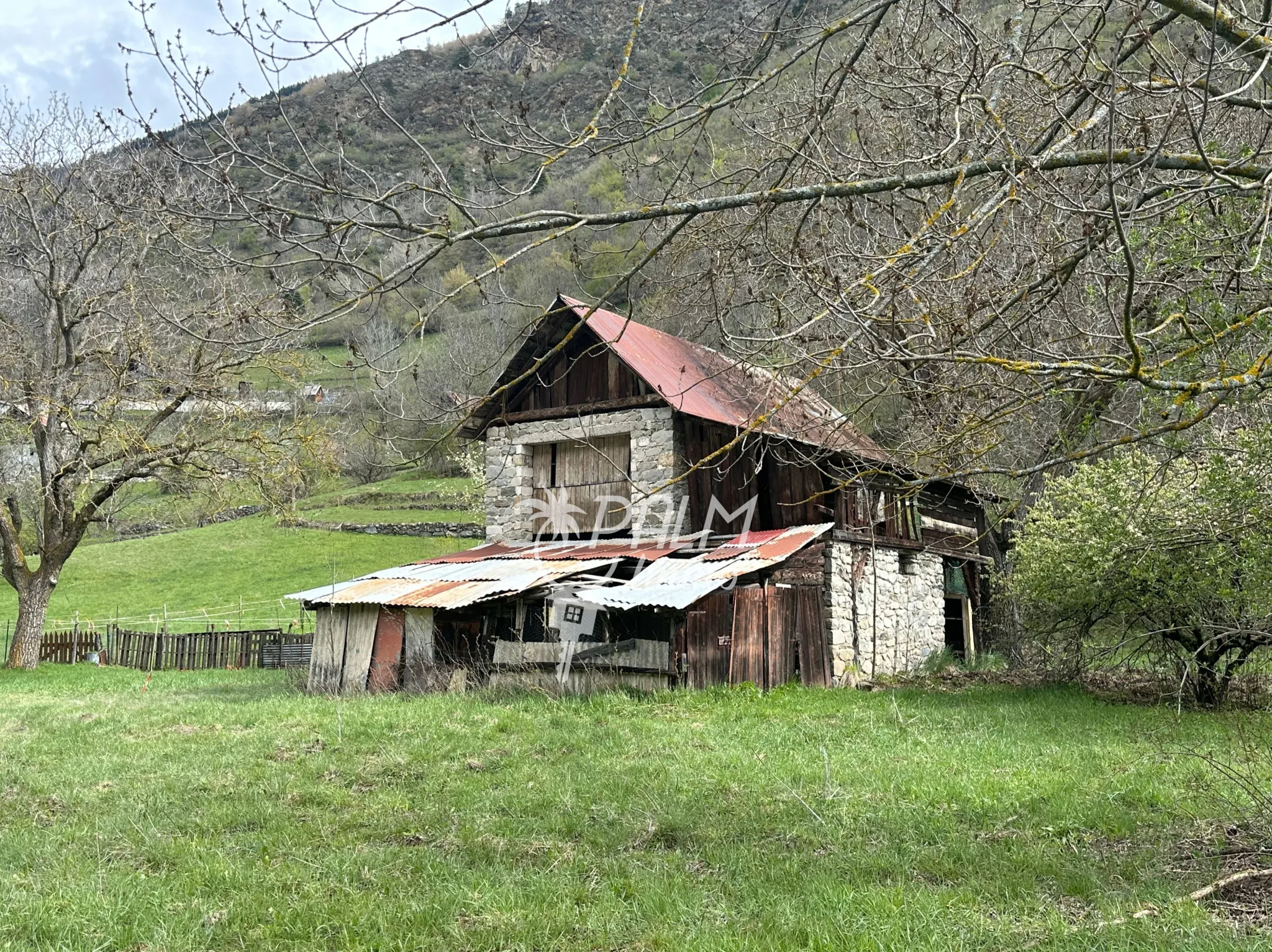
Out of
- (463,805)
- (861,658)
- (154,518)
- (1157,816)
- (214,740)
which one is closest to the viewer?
(1157,816)

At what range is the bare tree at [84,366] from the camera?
Answer: 19.7 m

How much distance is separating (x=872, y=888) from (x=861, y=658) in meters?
12.7

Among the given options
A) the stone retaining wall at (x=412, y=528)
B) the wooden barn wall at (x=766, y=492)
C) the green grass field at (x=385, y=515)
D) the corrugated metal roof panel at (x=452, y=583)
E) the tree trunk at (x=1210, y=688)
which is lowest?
the tree trunk at (x=1210, y=688)

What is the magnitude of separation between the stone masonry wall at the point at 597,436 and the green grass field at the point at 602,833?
5919 millimetres

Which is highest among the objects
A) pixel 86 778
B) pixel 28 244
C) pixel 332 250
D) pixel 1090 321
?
pixel 28 244

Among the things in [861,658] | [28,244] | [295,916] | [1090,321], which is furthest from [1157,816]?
[28,244]

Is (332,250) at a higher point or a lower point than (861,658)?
higher

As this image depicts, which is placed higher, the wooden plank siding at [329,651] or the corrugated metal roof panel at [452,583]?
the corrugated metal roof panel at [452,583]

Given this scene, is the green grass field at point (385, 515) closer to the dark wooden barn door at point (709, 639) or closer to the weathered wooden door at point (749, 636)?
the weathered wooden door at point (749, 636)

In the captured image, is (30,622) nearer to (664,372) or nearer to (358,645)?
(358,645)

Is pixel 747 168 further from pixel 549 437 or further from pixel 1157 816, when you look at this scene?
pixel 549 437

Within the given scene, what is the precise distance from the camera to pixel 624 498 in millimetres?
17531

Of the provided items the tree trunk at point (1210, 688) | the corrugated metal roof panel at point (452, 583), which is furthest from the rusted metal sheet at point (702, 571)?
the tree trunk at point (1210, 688)

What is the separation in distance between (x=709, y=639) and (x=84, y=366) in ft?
53.4
